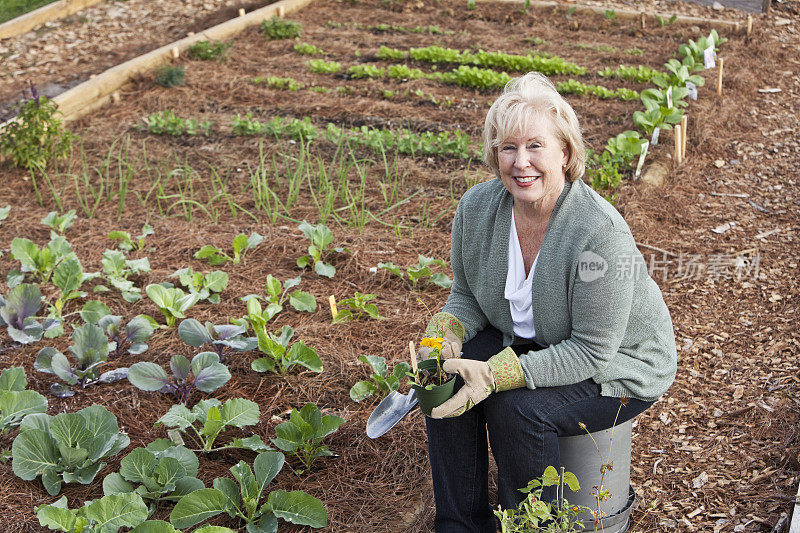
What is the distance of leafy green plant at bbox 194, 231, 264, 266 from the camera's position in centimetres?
379

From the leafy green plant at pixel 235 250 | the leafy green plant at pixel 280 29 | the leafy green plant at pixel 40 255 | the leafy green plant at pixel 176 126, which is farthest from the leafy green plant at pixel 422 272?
the leafy green plant at pixel 280 29

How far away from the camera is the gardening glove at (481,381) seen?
2.06m

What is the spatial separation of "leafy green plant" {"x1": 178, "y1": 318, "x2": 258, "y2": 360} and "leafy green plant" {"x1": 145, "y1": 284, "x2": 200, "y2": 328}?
0.80 feet

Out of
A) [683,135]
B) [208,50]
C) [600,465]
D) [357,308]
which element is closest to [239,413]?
[357,308]

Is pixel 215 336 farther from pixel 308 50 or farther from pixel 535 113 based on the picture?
pixel 308 50

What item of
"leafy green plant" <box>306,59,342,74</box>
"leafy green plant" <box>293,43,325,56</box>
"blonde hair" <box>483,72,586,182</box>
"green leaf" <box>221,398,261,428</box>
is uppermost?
"blonde hair" <box>483,72,586,182</box>

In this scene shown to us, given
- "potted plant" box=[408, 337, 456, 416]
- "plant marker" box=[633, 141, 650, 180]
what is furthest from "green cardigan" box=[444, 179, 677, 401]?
"plant marker" box=[633, 141, 650, 180]

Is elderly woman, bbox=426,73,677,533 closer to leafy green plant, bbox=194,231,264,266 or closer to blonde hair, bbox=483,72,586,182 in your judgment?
blonde hair, bbox=483,72,586,182

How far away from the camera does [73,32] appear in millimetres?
7973

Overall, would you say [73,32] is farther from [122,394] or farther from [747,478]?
[747,478]

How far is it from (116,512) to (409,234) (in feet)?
7.40

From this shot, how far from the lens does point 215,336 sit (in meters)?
3.05

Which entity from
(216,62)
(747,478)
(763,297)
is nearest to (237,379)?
(747,478)

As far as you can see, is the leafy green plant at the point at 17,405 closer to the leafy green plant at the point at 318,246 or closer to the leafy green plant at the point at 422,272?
the leafy green plant at the point at 318,246
